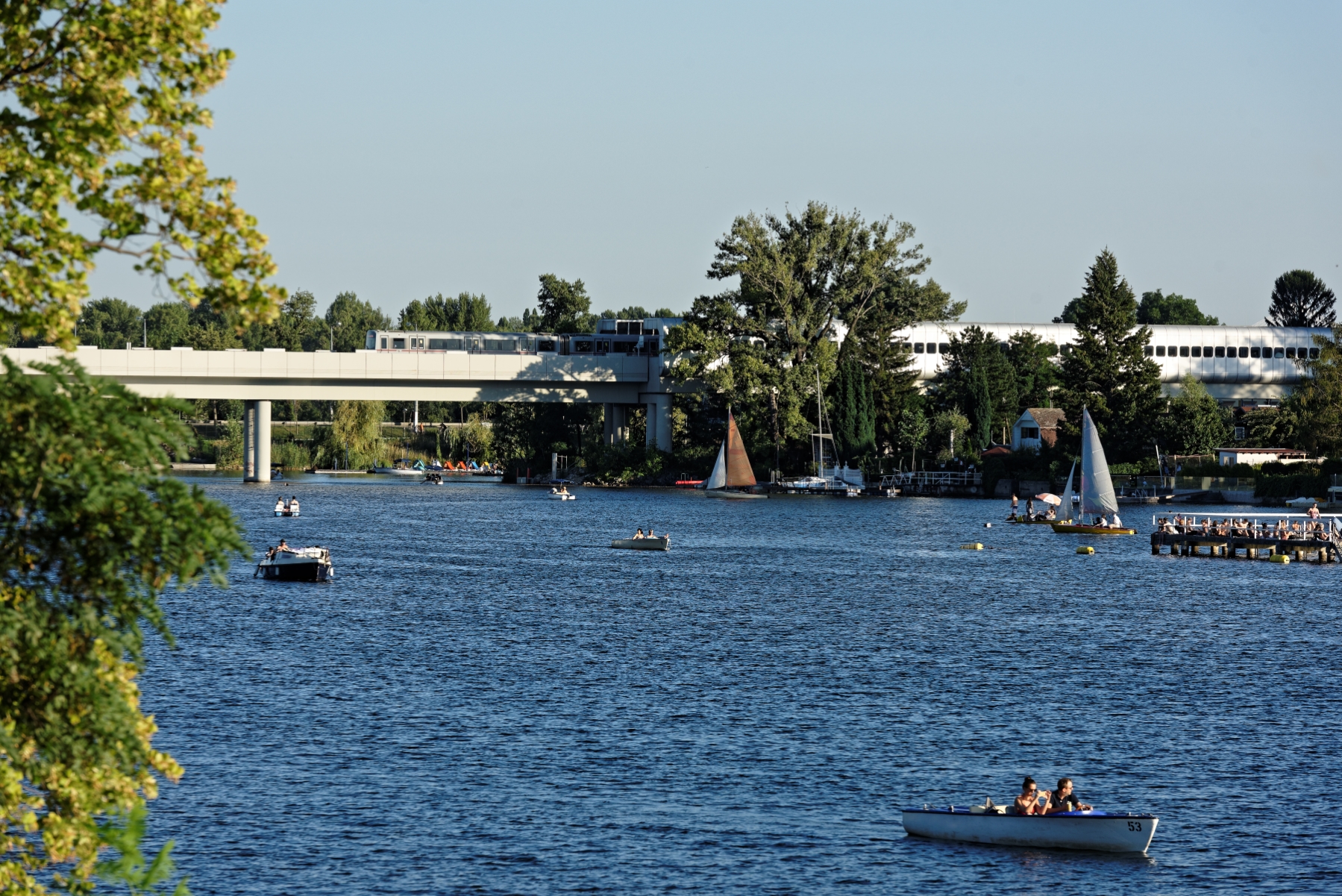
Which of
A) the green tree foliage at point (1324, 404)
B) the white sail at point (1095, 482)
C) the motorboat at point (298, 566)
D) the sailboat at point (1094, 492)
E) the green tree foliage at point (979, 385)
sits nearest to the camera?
the motorboat at point (298, 566)

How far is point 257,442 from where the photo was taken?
18088 centimetres

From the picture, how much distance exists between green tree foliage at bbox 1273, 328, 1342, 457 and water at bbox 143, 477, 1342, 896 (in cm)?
5128

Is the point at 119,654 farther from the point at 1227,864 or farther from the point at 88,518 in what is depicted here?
the point at 1227,864

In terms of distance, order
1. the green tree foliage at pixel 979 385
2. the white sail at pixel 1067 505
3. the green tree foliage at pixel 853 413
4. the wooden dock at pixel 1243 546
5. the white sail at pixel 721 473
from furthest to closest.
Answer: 1. the green tree foliage at pixel 979 385
2. the green tree foliage at pixel 853 413
3. the white sail at pixel 721 473
4. the white sail at pixel 1067 505
5. the wooden dock at pixel 1243 546

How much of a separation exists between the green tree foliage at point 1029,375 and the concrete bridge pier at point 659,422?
44.5m

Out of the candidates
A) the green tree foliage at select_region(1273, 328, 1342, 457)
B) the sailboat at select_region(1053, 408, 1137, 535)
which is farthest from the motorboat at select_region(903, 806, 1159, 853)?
the green tree foliage at select_region(1273, 328, 1342, 457)

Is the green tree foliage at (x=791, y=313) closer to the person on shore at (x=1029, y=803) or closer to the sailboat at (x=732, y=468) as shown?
the sailboat at (x=732, y=468)

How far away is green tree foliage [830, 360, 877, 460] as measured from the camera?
171625mm

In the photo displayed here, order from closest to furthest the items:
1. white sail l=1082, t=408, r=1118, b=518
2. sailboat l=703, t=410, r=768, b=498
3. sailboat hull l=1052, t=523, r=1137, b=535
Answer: white sail l=1082, t=408, r=1118, b=518
sailboat hull l=1052, t=523, r=1137, b=535
sailboat l=703, t=410, r=768, b=498

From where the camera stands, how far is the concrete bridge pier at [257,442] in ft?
582

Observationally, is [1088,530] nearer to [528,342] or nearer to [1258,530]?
[1258,530]

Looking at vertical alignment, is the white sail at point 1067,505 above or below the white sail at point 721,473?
below

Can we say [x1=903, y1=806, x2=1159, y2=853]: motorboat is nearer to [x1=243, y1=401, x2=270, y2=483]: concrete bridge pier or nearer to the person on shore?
the person on shore

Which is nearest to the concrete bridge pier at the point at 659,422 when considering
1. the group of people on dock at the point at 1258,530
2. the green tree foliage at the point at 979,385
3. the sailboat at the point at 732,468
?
the sailboat at the point at 732,468
